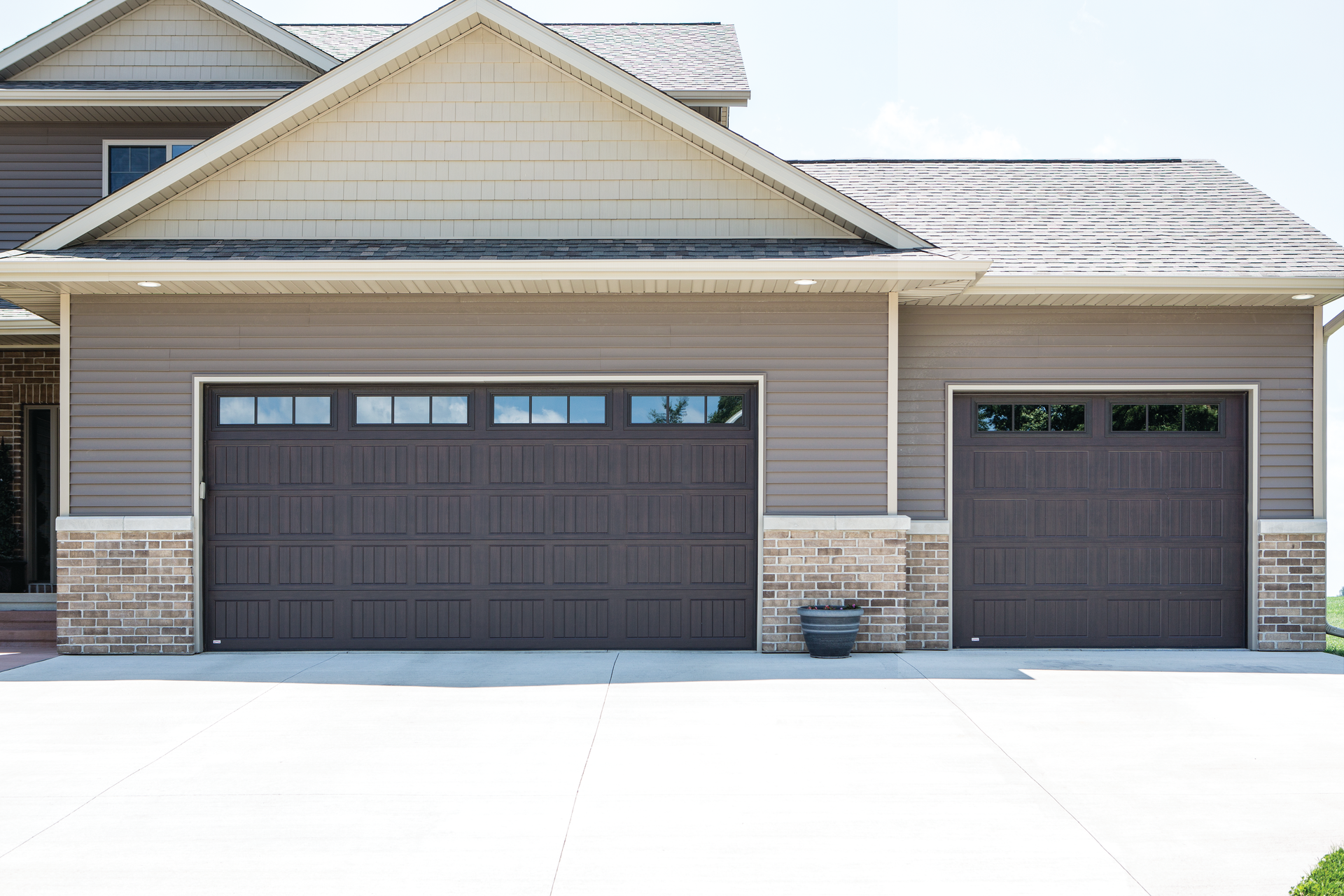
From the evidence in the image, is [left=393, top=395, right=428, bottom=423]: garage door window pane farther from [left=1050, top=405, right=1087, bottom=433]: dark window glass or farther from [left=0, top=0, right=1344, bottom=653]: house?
[left=1050, top=405, right=1087, bottom=433]: dark window glass

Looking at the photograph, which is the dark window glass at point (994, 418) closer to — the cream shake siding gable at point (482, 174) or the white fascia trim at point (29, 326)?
the cream shake siding gable at point (482, 174)

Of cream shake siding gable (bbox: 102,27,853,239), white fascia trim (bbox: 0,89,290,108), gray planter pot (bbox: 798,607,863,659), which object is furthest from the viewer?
white fascia trim (bbox: 0,89,290,108)

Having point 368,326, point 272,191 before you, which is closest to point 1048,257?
point 368,326

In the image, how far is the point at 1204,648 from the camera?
31.1 ft

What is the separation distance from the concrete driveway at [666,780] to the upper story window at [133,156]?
21.1 feet

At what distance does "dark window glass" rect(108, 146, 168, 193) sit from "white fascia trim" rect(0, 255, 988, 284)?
3.95 metres

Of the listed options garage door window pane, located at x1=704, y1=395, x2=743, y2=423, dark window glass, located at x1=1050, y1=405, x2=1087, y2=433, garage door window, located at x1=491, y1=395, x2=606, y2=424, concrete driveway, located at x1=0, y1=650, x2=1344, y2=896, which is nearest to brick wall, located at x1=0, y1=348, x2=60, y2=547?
concrete driveway, located at x1=0, y1=650, x2=1344, y2=896

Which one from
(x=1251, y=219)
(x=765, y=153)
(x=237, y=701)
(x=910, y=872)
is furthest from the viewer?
(x=1251, y=219)

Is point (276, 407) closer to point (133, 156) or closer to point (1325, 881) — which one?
point (133, 156)

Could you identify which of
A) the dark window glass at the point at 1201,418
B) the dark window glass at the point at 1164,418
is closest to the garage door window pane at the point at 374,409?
the dark window glass at the point at 1164,418

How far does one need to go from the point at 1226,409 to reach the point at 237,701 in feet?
31.0

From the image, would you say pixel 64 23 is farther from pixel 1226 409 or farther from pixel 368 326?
pixel 1226 409

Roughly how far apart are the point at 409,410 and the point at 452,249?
64.4 inches

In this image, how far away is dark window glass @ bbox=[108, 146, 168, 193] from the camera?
11.6m
